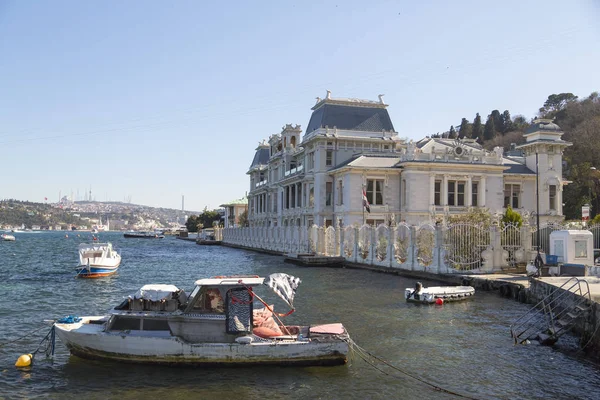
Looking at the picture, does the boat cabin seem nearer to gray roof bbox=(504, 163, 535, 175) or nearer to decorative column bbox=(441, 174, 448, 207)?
decorative column bbox=(441, 174, 448, 207)

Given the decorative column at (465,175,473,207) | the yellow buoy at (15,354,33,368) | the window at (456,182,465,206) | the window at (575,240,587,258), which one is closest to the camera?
the yellow buoy at (15,354,33,368)

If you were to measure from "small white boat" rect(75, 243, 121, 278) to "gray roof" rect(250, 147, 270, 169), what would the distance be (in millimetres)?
60812

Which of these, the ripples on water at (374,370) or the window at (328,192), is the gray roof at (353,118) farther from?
the ripples on water at (374,370)

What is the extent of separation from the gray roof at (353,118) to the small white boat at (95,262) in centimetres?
3081

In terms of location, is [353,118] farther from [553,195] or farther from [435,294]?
[435,294]

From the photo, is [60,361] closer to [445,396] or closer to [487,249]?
[445,396]

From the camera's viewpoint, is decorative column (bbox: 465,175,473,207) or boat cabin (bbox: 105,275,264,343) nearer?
boat cabin (bbox: 105,275,264,343)

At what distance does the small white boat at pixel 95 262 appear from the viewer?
38188mm

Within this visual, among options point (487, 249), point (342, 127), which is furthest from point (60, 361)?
point (342, 127)

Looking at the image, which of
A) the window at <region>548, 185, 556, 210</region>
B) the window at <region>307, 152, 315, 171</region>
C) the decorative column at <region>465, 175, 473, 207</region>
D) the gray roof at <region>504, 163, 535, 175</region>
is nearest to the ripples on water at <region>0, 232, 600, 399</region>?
the decorative column at <region>465, 175, 473, 207</region>

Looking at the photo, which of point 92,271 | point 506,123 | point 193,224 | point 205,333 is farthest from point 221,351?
point 193,224

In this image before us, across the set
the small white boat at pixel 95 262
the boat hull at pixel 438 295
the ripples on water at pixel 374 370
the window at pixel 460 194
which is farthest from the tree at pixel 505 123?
the ripples on water at pixel 374 370

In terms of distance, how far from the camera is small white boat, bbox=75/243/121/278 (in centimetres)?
3819

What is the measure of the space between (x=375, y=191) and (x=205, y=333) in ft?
141
